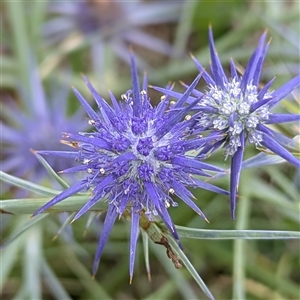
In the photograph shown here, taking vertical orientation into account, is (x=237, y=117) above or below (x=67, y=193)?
above

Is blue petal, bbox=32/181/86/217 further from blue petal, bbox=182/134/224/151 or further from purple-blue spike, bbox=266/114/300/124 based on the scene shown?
purple-blue spike, bbox=266/114/300/124

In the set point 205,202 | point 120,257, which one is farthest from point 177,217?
point 120,257

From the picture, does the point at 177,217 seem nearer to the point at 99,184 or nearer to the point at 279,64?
the point at 279,64

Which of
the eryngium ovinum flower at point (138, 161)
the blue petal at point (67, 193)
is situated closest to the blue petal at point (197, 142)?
the eryngium ovinum flower at point (138, 161)

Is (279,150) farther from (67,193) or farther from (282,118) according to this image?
(67,193)

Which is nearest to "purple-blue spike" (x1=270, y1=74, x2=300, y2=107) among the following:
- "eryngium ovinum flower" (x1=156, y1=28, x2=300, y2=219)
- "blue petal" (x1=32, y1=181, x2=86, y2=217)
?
"eryngium ovinum flower" (x1=156, y1=28, x2=300, y2=219)

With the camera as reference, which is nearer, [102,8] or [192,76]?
[102,8]

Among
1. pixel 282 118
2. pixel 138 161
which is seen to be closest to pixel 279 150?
pixel 282 118
